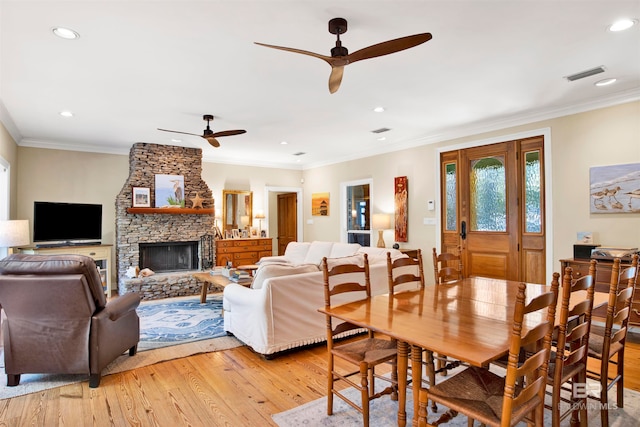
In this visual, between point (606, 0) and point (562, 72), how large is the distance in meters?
1.22

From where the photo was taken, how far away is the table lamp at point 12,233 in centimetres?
412

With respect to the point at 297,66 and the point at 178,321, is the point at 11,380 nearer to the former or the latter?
the point at 178,321

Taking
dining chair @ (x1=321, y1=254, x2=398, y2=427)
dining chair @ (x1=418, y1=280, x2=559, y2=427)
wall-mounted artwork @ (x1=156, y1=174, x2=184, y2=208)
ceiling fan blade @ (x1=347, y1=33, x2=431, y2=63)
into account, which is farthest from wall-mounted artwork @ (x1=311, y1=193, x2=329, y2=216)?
dining chair @ (x1=418, y1=280, x2=559, y2=427)

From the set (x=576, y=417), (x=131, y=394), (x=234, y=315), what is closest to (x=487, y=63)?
(x=576, y=417)

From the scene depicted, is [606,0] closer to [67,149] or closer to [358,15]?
[358,15]

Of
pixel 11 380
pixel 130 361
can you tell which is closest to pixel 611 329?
pixel 130 361

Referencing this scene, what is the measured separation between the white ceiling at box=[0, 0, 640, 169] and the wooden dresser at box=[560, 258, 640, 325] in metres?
1.84

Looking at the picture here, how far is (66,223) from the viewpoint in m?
6.32

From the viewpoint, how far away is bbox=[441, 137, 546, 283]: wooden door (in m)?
4.91

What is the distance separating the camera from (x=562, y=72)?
3496 mm

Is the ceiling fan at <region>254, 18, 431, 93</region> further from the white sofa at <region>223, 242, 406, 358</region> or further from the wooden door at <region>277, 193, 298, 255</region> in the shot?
the wooden door at <region>277, 193, 298, 255</region>

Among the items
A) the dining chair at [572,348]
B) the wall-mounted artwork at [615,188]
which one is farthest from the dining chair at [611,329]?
the wall-mounted artwork at [615,188]

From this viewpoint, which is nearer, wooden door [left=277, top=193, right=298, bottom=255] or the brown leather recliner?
the brown leather recliner

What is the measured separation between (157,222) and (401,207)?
451cm
